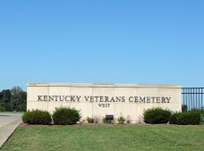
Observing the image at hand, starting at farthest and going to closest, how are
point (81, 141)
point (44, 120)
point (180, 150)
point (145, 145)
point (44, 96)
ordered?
point (44, 96) → point (44, 120) → point (81, 141) → point (145, 145) → point (180, 150)

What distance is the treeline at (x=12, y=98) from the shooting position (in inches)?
2719

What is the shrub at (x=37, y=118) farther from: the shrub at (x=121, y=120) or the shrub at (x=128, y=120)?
the shrub at (x=128, y=120)

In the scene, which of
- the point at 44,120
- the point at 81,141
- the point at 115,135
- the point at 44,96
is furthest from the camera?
the point at 44,96

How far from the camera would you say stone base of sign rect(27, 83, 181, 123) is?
2225 cm

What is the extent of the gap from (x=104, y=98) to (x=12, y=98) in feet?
169

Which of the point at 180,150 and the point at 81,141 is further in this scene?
the point at 81,141

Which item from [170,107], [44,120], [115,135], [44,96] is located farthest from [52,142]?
[170,107]

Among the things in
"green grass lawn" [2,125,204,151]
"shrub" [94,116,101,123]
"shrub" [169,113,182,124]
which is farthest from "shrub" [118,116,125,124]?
"green grass lawn" [2,125,204,151]

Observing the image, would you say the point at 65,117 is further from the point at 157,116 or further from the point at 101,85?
the point at 157,116

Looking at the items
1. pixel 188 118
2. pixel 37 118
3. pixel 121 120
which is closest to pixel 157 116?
pixel 188 118

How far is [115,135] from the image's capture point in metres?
14.6

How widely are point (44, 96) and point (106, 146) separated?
440 inches

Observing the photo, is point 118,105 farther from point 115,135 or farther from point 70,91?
point 115,135

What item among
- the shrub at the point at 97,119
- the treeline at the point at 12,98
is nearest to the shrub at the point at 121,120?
the shrub at the point at 97,119
